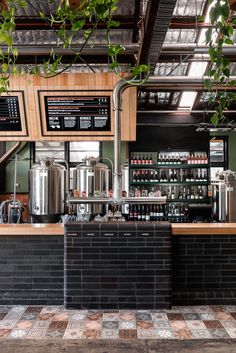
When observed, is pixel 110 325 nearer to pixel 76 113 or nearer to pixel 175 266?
pixel 175 266

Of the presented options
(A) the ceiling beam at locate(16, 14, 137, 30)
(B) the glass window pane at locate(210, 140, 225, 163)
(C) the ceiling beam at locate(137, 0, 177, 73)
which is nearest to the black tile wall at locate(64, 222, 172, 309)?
(C) the ceiling beam at locate(137, 0, 177, 73)

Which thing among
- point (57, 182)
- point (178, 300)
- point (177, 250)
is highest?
point (57, 182)

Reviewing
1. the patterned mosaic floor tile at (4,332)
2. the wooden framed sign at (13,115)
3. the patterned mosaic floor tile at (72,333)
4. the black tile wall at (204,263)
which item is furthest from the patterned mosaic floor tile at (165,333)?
the wooden framed sign at (13,115)

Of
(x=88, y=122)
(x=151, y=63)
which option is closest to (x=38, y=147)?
(x=88, y=122)

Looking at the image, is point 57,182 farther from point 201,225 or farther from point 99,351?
point 99,351

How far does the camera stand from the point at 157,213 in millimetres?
8352

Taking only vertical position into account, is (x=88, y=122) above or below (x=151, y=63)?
below

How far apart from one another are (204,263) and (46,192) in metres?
2.80

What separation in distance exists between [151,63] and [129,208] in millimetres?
4639

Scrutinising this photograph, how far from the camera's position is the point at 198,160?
840 cm

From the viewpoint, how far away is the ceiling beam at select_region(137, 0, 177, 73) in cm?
287

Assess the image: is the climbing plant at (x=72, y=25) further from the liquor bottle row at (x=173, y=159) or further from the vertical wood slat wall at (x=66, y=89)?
the liquor bottle row at (x=173, y=159)

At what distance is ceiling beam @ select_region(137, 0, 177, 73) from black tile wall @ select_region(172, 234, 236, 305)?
6.52ft

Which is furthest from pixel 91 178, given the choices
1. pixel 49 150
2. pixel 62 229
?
pixel 49 150
